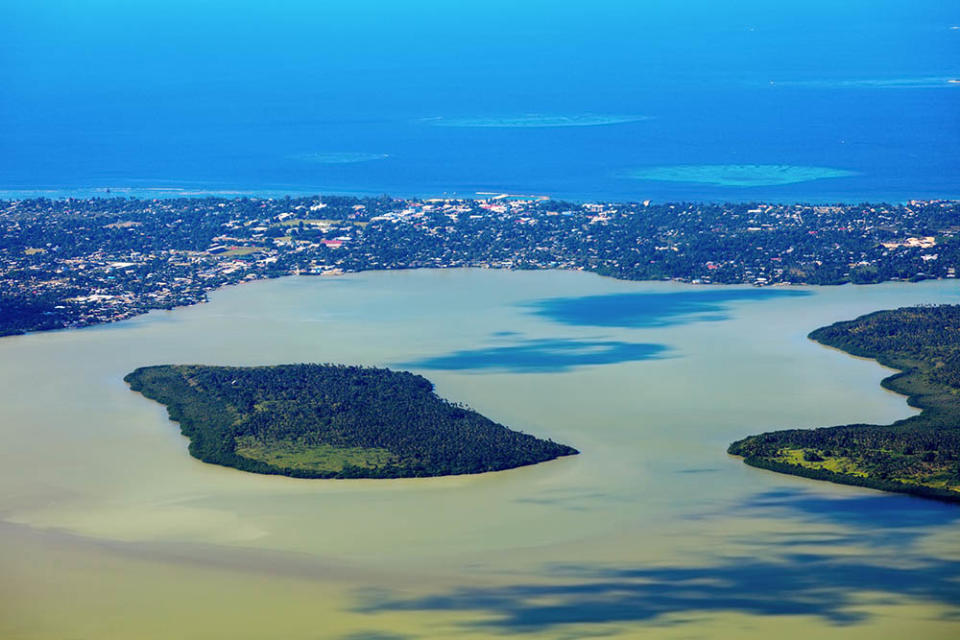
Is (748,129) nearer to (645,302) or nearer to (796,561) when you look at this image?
(645,302)

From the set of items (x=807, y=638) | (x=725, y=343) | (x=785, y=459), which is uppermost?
(x=725, y=343)

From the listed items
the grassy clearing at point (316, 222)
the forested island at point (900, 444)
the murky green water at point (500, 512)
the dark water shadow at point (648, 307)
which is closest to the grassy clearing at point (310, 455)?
the murky green water at point (500, 512)

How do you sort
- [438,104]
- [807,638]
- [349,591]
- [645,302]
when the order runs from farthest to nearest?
[438,104], [645,302], [349,591], [807,638]

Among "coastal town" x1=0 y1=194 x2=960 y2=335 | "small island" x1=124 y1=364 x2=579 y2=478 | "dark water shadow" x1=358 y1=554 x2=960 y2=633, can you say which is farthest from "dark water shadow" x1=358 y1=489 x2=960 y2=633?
"coastal town" x1=0 y1=194 x2=960 y2=335

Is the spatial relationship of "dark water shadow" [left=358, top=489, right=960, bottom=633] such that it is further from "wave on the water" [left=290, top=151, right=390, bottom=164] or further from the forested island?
"wave on the water" [left=290, top=151, right=390, bottom=164]

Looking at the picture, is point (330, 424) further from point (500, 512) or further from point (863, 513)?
point (863, 513)

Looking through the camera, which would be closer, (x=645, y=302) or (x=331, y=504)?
(x=331, y=504)

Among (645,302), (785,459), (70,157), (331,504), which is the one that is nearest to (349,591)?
(331,504)
